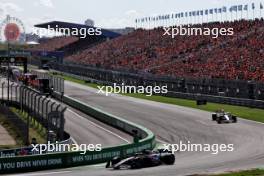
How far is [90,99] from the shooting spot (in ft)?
227

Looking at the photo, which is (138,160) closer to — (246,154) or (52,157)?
(52,157)

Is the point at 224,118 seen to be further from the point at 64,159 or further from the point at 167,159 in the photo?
the point at 64,159

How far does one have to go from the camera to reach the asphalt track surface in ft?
93.4

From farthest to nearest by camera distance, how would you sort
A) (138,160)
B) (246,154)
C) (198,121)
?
(198,121), (246,154), (138,160)

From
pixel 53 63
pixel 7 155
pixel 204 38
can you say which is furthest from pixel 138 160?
pixel 53 63

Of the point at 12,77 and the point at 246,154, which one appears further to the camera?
the point at 12,77

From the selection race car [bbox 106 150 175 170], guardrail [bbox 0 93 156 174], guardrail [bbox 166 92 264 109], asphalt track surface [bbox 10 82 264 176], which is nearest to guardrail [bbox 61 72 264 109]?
guardrail [bbox 166 92 264 109]

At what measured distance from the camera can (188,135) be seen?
40.5 meters

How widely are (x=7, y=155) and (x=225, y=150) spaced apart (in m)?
12.3

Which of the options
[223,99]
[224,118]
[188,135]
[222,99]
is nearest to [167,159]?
[188,135]

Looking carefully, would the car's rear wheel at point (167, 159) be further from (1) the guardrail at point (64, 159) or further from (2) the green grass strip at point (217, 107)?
(2) the green grass strip at point (217, 107)

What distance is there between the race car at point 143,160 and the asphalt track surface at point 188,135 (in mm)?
485

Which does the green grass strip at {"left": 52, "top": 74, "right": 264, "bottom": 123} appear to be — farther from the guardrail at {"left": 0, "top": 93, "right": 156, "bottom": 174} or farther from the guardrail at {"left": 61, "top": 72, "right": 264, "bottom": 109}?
the guardrail at {"left": 0, "top": 93, "right": 156, "bottom": 174}

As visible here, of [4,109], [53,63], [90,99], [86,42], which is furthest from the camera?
[86,42]
